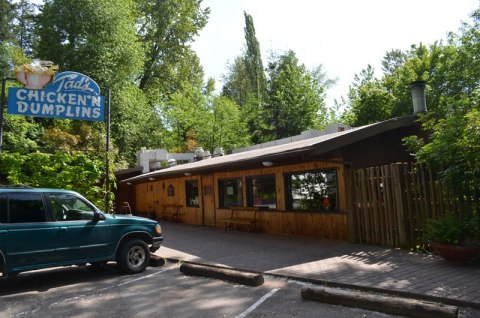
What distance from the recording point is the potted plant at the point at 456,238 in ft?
22.5

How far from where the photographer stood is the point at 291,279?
6844mm

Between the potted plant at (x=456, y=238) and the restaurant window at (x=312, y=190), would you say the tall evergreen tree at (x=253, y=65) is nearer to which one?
the restaurant window at (x=312, y=190)

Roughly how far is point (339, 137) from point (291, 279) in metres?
4.15

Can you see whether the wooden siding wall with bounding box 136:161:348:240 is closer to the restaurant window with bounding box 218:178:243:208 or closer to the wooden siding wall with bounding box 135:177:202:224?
the wooden siding wall with bounding box 135:177:202:224

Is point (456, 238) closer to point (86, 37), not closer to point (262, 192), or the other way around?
point (262, 192)

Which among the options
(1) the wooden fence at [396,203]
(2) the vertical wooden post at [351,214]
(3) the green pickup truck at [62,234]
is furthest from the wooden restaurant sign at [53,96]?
(1) the wooden fence at [396,203]

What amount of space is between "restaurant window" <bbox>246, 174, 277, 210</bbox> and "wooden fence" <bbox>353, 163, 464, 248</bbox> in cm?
343

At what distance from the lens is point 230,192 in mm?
15281

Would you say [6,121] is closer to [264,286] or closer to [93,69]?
[93,69]

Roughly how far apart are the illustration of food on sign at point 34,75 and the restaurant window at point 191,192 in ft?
28.4

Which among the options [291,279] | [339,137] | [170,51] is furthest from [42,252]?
[170,51]

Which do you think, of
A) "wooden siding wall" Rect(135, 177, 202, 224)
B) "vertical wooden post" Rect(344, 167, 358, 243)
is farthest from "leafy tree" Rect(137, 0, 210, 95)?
"vertical wooden post" Rect(344, 167, 358, 243)

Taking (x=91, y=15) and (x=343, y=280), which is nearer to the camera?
(x=343, y=280)

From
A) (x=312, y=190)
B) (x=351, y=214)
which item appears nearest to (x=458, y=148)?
(x=351, y=214)
